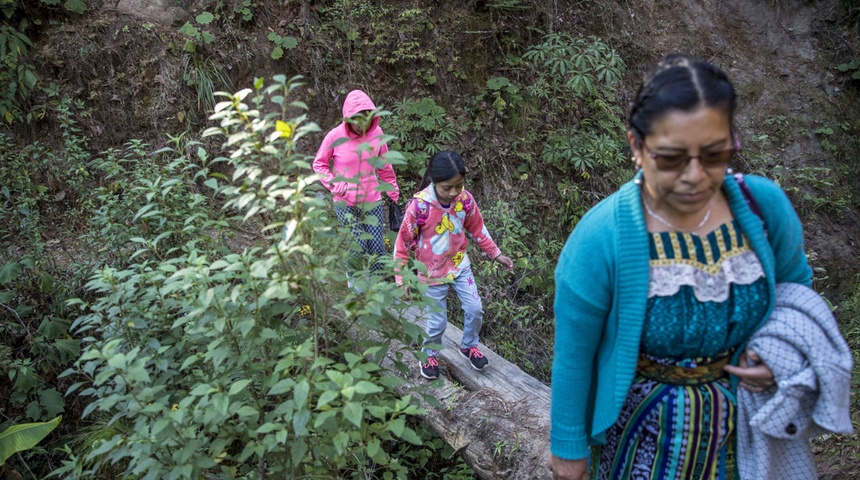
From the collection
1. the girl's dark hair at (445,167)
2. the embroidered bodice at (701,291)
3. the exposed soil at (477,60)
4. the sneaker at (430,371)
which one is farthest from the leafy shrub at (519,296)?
the embroidered bodice at (701,291)

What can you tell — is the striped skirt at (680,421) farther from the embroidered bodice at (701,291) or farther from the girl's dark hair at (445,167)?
the girl's dark hair at (445,167)

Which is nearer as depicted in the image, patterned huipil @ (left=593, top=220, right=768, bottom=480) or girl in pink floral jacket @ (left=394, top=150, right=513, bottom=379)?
patterned huipil @ (left=593, top=220, right=768, bottom=480)

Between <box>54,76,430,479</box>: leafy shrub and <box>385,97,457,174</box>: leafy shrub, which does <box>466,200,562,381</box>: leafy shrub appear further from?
<box>54,76,430,479</box>: leafy shrub

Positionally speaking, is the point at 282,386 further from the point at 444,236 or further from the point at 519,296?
the point at 519,296

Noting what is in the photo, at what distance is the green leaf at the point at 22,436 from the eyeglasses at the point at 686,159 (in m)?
4.05

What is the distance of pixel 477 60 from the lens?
28.2 feet

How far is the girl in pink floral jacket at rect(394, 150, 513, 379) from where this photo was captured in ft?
13.8

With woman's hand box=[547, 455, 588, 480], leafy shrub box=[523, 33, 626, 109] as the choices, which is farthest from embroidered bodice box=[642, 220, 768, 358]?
leafy shrub box=[523, 33, 626, 109]

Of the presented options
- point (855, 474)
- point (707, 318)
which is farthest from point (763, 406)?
point (855, 474)

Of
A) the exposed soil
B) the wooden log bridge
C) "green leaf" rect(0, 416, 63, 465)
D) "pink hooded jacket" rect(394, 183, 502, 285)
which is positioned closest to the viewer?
the wooden log bridge

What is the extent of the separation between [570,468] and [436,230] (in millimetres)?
2448

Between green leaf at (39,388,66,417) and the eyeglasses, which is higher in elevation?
the eyeglasses

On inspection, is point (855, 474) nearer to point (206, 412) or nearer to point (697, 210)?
point (697, 210)

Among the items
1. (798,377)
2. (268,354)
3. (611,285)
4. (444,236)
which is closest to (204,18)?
(444,236)
